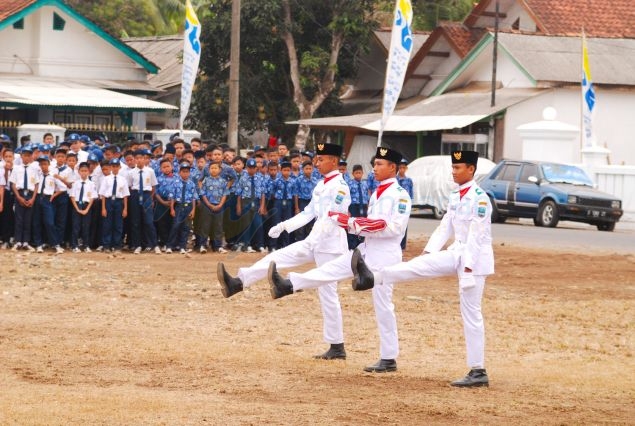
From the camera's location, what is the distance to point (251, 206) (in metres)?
23.4

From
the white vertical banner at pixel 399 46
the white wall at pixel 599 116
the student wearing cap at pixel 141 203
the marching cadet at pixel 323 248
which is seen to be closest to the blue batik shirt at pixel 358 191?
the student wearing cap at pixel 141 203

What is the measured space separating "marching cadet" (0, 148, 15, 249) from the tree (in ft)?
70.4

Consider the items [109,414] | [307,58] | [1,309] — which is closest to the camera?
[109,414]

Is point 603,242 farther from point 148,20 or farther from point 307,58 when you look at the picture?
→ point 148,20

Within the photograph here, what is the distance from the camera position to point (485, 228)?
11102 mm

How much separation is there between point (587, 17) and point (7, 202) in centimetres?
2990

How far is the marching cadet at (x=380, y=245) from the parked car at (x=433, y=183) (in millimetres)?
22237

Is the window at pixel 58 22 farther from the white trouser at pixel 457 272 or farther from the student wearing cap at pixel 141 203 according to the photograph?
the white trouser at pixel 457 272

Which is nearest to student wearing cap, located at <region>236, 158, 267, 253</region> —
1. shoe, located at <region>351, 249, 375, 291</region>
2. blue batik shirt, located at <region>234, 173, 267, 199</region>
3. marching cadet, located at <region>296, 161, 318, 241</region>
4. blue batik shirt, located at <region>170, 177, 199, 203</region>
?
blue batik shirt, located at <region>234, 173, 267, 199</region>

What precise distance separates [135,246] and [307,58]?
71.6ft

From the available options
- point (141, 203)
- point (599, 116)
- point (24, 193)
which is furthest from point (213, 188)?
point (599, 116)

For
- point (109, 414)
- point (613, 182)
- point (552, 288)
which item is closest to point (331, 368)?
point (109, 414)

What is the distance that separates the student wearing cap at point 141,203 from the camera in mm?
22406

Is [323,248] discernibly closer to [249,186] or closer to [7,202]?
[249,186]
